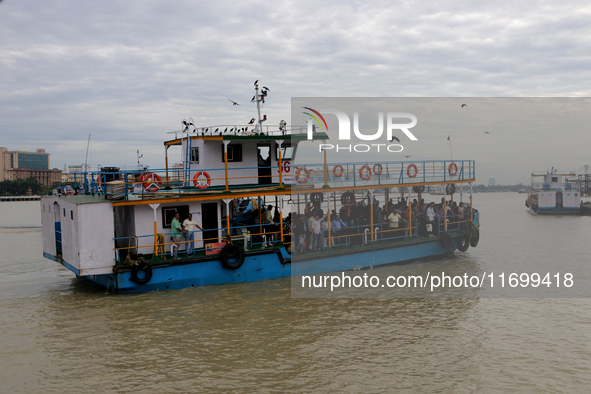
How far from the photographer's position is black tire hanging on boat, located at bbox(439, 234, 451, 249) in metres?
18.6

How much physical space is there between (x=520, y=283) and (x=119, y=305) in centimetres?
1271

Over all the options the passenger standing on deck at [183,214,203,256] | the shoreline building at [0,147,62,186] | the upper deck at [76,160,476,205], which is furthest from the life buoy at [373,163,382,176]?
the shoreline building at [0,147,62,186]

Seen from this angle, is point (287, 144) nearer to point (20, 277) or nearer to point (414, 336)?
point (414, 336)

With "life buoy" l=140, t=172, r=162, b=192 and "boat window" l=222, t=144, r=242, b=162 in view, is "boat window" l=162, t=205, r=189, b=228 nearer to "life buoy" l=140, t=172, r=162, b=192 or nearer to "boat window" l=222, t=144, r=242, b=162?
"life buoy" l=140, t=172, r=162, b=192

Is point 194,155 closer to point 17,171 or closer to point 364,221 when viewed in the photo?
Result: point 364,221

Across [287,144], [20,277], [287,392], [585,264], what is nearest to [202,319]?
[287,392]

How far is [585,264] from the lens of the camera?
1933cm

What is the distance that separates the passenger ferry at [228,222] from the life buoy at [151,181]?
33 millimetres

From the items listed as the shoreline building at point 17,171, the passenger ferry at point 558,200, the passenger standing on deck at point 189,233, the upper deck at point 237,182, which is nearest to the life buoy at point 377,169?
the upper deck at point 237,182

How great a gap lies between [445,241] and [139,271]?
12.0m

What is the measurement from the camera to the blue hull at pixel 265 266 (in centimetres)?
1338

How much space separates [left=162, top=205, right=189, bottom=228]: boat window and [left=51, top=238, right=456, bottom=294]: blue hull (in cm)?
153

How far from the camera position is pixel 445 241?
61.3 ft

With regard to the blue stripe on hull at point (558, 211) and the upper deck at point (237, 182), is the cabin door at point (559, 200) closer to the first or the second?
the blue stripe on hull at point (558, 211)
